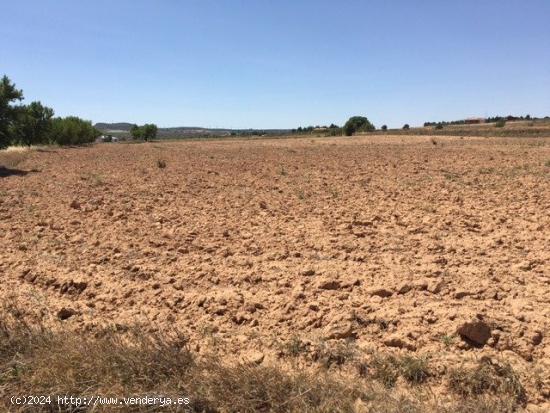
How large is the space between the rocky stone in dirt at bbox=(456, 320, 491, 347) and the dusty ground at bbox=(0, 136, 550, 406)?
11 mm

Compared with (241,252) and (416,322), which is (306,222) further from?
(416,322)

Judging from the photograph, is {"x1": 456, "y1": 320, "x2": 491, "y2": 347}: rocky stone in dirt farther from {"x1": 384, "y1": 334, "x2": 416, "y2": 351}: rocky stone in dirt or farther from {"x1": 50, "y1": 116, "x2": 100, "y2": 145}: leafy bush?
{"x1": 50, "y1": 116, "x2": 100, "y2": 145}: leafy bush

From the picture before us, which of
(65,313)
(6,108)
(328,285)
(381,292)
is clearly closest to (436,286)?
(381,292)

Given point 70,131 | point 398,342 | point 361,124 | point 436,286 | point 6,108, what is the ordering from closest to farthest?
point 398,342, point 436,286, point 6,108, point 70,131, point 361,124

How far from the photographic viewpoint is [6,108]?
27422 millimetres

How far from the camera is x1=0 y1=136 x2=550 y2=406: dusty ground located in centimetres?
454

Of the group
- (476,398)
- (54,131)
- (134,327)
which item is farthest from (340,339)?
(54,131)

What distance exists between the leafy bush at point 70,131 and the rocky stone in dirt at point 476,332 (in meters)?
68.5

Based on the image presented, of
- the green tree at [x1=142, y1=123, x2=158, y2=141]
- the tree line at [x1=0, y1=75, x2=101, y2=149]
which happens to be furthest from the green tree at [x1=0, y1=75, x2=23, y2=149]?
the green tree at [x1=142, y1=123, x2=158, y2=141]

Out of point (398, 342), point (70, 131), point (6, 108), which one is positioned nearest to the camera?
point (398, 342)

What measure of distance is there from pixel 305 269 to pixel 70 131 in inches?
2813

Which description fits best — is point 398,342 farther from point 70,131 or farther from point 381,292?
point 70,131

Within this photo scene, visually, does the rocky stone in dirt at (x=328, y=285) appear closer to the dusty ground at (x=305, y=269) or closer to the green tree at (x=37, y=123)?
the dusty ground at (x=305, y=269)

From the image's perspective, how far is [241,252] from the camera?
23.9ft
